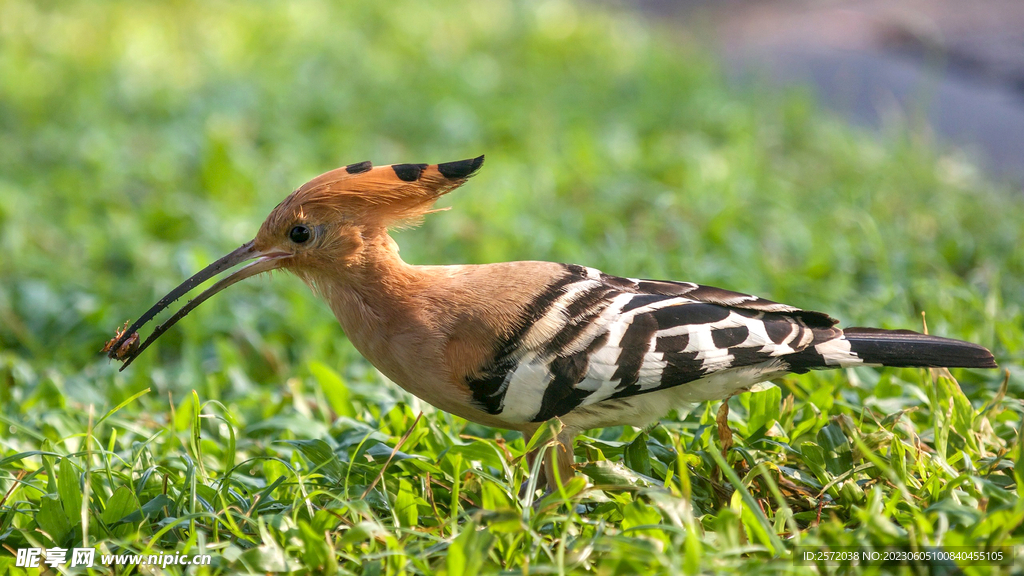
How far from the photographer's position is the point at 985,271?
3814 millimetres

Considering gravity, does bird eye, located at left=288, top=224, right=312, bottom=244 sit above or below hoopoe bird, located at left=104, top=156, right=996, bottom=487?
above

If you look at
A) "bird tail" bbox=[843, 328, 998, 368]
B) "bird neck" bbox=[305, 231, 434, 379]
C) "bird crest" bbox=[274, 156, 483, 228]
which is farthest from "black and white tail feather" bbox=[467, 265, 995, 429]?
"bird crest" bbox=[274, 156, 483, 228]

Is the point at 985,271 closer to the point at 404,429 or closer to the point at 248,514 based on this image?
the point at 404,429

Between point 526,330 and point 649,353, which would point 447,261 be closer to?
point 526,330

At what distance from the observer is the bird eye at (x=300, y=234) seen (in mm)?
2424

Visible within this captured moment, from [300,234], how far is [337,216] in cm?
12

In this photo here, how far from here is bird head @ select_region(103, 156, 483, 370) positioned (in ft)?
7.90

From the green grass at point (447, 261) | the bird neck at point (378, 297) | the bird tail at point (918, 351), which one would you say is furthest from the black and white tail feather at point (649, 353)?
the bird neck at point (378, 297)

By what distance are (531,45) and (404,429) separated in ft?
20.7

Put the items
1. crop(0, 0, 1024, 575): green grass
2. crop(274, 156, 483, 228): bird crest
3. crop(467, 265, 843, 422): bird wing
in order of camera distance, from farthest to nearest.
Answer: crop(274, 156, 483, 228): bird crest < crop(467, 265, 843, 422): bird wing < crop(0, 0, 1024, 575): green grass

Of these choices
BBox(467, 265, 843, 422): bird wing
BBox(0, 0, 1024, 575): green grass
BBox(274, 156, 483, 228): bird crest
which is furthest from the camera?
BBox(274, 156, 483, 228): bird crest

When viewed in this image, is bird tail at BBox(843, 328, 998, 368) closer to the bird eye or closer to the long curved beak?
the bird eye

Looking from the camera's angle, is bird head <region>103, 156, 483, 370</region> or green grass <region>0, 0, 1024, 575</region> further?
bird head <region>103, 156, 483, 370</region>

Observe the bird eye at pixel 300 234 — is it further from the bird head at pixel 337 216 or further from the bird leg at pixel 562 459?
the bird leg at pixel 562 459
